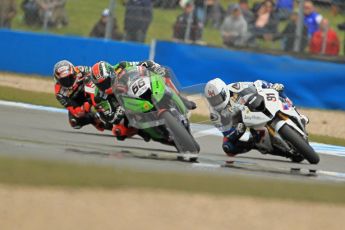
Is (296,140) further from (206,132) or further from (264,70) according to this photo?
(264,70)

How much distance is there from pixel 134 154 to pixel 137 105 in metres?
0.58

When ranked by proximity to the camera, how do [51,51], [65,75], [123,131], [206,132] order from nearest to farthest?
[206,132], [123,131], [65,75], [51,51]

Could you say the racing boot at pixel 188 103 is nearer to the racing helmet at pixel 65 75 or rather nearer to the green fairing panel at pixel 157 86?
the green fairing panel at pixel 157 86

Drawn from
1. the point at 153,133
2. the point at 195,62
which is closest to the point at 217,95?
the point at 153,133

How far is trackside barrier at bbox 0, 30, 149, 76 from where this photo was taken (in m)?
21.7

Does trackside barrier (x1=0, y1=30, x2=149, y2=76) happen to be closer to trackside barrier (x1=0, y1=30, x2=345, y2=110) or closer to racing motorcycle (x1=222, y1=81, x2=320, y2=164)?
trackside barrier (x1=0, y1=30, x2=345, y2=110)

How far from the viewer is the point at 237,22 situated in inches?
815

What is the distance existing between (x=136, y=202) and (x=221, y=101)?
4082 mm

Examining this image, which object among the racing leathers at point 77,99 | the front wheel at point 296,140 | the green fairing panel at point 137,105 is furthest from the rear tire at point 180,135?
the racing leathers at point 77,99

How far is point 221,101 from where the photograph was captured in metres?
11.9

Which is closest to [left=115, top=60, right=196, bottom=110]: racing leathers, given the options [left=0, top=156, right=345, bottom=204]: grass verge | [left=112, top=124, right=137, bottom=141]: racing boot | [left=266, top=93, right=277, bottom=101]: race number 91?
[left=112, top=124, right=137, bottom=141]: racing boot

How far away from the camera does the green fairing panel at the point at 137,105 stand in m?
11.8

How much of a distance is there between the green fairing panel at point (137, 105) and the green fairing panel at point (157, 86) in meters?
0.14

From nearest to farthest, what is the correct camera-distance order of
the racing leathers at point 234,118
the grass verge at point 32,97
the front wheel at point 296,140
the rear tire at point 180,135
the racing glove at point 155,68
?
the rear tire at point 180,135
the front wheel at point 296,140
the racing leathers at point 234,118
the racing glove at point 155,68
the grass verge at point 32,97
